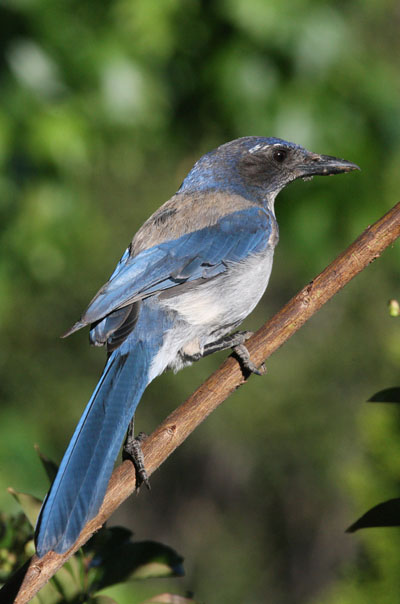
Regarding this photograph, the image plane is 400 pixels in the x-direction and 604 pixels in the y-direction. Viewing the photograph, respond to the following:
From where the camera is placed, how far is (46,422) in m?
7.05

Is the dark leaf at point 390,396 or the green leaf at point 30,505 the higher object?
the green leaf at point 30,505

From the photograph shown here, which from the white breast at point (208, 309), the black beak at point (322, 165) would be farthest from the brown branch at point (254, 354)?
the black beak at point (322, 165)

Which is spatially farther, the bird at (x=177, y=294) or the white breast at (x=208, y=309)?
the white breast at (x=208, y=309)

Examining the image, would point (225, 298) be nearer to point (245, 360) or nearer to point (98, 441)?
point (245, 360)

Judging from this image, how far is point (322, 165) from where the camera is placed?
9.93 ft

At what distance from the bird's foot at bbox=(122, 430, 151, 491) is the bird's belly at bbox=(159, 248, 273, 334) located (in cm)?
43

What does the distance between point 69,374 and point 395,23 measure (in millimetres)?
4218

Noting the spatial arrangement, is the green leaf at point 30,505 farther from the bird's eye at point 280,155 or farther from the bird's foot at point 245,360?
the bird's eye at point 280,155

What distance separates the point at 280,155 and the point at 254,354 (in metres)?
1.46

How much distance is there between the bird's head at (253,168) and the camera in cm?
312

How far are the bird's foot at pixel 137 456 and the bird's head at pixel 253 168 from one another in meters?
1.20

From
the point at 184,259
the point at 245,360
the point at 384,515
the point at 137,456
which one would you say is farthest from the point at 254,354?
the point at 184,259

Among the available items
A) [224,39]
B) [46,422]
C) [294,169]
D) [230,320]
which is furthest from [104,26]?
[46,422]

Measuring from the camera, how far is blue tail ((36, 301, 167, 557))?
60.1 inches
